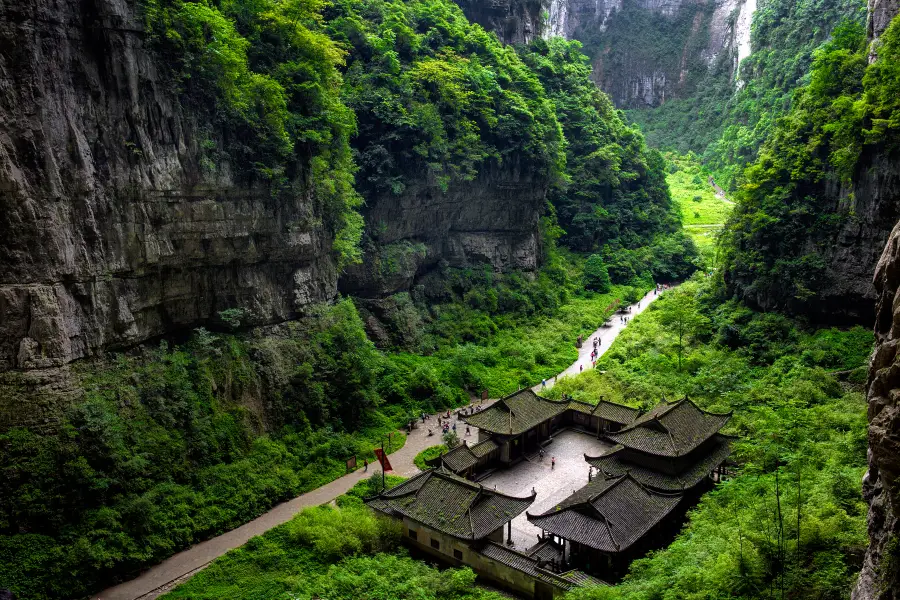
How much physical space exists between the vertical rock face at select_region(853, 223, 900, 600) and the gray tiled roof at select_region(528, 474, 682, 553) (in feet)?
41.0

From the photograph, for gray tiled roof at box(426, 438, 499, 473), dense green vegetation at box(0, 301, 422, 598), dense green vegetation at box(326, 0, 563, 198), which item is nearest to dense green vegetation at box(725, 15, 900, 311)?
dense green vegetation at box(326, 0, 563, 198)

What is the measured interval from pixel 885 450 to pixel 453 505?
18.2m

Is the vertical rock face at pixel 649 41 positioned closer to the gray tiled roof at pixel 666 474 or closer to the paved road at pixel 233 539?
the paved road at pixel 233 539

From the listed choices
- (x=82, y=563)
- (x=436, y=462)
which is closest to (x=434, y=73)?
(x=436, y=462)

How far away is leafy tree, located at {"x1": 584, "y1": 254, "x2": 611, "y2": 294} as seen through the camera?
66.5 meters

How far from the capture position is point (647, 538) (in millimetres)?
26641

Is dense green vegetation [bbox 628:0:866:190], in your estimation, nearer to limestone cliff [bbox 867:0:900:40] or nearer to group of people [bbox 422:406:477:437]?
limestone cliff [bbox 867:0:900:40]

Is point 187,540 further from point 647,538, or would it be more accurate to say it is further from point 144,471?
point 647,538

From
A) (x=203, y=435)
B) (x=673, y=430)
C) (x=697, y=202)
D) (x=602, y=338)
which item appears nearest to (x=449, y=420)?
(x=673, y=430)

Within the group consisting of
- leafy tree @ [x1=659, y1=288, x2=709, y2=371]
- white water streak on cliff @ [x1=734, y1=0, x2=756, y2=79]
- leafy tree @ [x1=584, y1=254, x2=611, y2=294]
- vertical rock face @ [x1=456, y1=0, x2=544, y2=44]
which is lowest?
leafy tree @ [x1=659, y1=288, x2=709, y2=371]

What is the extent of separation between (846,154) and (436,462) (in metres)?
30.6

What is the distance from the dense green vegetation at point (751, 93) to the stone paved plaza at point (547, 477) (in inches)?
2310

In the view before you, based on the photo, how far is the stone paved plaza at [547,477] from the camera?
1151 inches

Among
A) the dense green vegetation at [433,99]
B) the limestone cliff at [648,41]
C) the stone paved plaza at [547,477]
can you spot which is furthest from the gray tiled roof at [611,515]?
the limestone cliff at [648,41]
